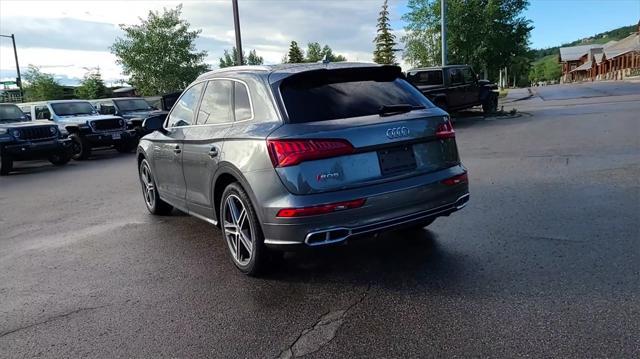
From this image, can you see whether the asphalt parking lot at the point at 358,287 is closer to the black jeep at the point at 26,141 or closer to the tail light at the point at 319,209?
the tail light at the point at 319,209

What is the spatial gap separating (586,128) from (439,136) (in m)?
11.1

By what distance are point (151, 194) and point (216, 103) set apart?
2.60m

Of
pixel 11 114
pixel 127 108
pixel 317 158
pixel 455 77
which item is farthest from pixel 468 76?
pixel 317 158

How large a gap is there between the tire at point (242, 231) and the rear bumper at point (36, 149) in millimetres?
11605

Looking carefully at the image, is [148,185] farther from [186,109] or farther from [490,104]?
[490,104]

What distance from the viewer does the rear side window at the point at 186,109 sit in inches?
221

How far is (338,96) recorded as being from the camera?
4320 mm

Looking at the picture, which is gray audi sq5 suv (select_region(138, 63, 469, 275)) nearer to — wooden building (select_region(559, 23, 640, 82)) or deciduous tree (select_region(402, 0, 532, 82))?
deciduous tree (select_region(402, 0, 532, 82))

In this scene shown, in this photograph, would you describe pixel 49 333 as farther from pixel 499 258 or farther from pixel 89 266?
pixel 499 258

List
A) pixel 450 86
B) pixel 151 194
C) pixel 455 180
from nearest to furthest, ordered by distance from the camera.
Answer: pixel 455 180, pixel 151 194, pixel 450 86

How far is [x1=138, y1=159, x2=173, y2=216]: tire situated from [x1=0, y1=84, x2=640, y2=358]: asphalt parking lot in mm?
184

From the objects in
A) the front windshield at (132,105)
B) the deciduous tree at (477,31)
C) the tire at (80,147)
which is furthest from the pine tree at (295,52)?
the tire at (80,147)

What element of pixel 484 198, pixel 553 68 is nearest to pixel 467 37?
pixel 484 198

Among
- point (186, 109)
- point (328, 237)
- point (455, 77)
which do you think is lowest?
point (328, 237)
